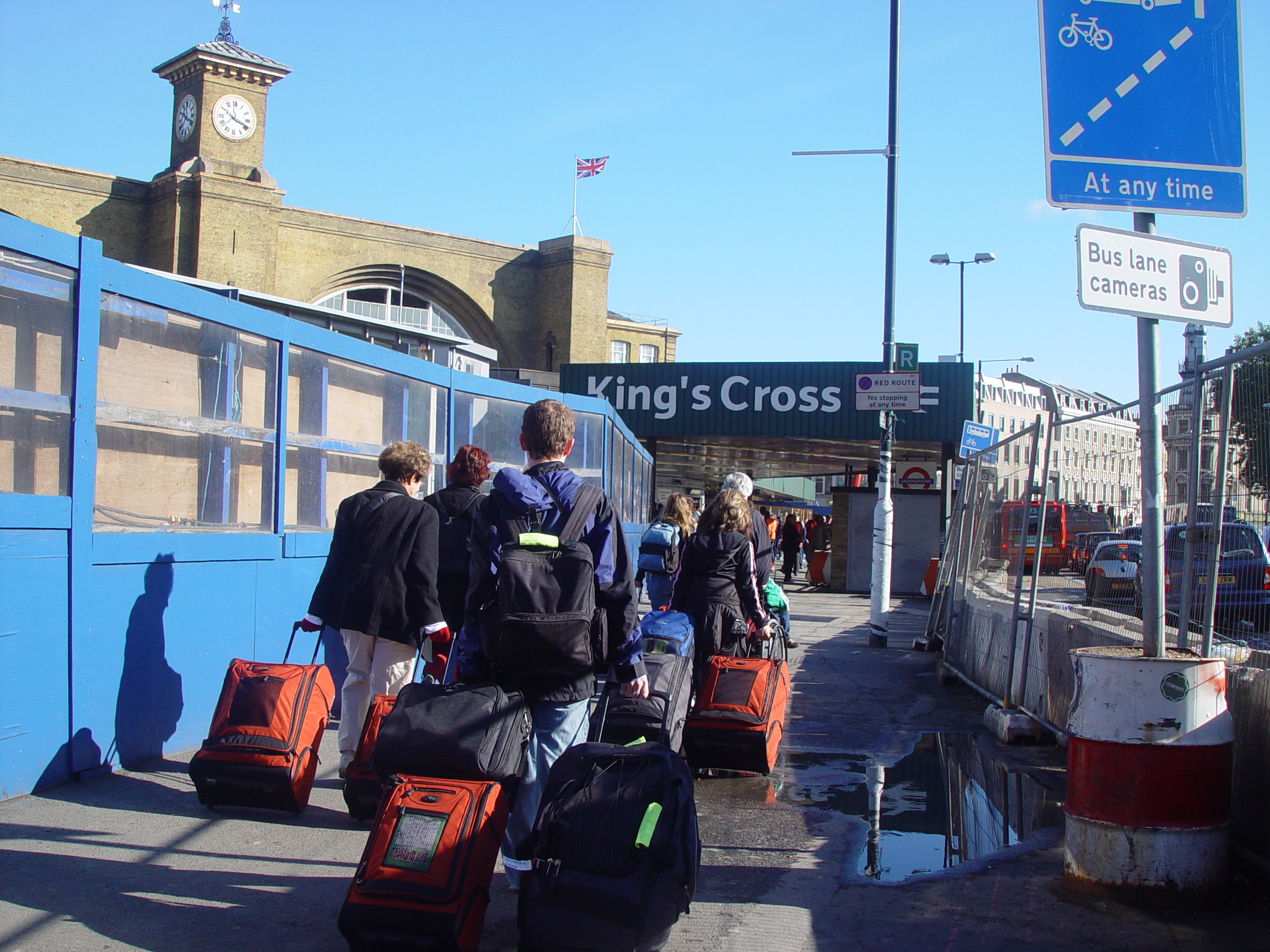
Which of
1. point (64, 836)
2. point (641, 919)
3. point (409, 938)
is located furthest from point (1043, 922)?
point (64, 836)

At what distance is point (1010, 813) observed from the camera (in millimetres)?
5461

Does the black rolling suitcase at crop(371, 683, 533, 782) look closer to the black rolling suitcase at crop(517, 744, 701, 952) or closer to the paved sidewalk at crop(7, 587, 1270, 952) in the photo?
the black rolling suitcase at crop(517, 744, 701, 952)

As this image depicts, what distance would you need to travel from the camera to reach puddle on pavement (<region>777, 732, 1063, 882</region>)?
15.6 feet

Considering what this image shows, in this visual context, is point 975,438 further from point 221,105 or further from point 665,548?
point 221,105

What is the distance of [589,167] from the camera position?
55344mm

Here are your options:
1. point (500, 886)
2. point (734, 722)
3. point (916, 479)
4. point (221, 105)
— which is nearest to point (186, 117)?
A: point (221, 105)

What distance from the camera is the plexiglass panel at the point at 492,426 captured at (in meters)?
9.15

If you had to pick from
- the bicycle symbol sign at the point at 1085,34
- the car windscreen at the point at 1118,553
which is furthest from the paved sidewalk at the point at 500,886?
the bicycle symbol sign at the point at 1085,34

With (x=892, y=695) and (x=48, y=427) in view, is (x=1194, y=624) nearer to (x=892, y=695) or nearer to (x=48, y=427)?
(x=892, y=695)

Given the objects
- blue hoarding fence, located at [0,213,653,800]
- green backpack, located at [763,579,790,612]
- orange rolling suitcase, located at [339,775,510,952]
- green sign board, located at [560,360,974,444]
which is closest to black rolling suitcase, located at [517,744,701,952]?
orange rolling suitcase, located at [339,775,510,952]

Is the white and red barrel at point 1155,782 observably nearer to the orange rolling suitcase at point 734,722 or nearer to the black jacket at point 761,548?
the orange rolling suitcase at point 734,722

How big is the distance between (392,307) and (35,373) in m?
47.8

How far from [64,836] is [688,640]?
3.06 metres

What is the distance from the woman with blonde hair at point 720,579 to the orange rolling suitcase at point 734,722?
1.64ft
